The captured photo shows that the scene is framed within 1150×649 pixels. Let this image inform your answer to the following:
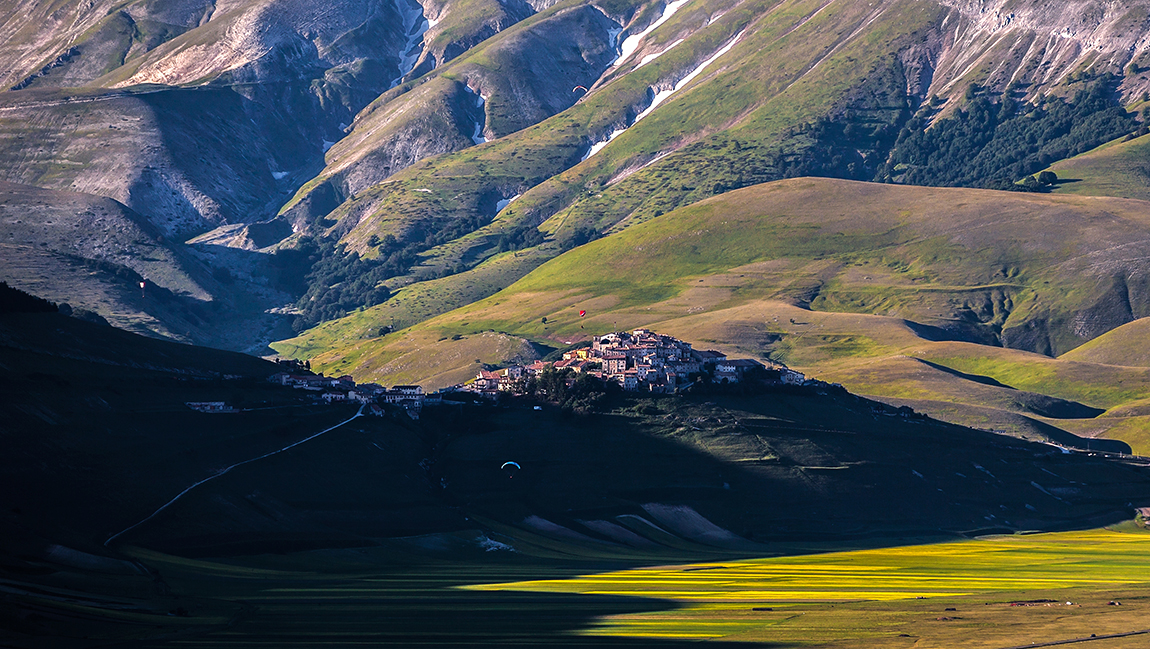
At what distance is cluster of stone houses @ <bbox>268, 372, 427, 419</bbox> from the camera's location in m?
172

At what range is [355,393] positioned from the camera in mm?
→ 175625

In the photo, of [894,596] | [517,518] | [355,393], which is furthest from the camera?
[355,393]

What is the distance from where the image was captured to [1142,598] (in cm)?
8775

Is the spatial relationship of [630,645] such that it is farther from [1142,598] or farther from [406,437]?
[406,437]

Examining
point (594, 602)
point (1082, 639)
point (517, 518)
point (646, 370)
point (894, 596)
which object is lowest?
point (646, 370)

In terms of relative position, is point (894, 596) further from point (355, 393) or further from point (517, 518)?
point (355, 393)

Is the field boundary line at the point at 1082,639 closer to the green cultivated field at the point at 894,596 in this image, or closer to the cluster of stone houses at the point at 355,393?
the green cultivated field at the point at 894,596

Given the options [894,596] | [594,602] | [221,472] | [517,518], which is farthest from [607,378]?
[594,602]

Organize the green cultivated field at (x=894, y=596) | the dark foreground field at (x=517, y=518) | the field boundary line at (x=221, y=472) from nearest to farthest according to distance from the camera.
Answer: the green cultivated field at (x=894, y=596) → the dark foreground field at (x=517, y=518) → the field boundary line at (x=221, y=472)

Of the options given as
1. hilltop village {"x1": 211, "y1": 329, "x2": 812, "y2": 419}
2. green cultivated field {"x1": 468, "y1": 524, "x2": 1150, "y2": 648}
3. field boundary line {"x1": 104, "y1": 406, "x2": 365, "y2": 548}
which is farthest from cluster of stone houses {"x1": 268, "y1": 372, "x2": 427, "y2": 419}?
green cultivated field {"x1": 468, "y1": 524, "x2": 1150, "y2": 648}

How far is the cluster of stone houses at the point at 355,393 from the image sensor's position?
172375mm

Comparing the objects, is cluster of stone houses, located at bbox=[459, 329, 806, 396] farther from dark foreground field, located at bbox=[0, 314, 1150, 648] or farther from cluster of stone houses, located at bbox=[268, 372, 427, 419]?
cluster of stone houses, located at bbox=[268, 372, 427, 419]

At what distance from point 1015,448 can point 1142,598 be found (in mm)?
97222

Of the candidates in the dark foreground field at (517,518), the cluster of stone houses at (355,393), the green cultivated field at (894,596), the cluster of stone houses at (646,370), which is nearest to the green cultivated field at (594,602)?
the green cultivated field at (894,596)
